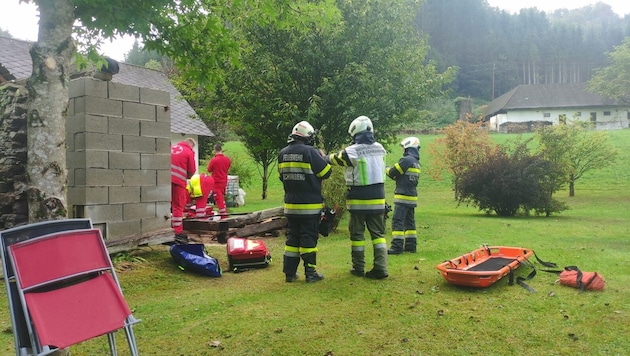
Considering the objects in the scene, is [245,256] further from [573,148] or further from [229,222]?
[573,148]

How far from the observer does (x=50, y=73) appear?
3.66 metres

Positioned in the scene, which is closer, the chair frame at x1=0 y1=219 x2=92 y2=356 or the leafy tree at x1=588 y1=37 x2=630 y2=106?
the chair frame at x1=0 y1=219 x2=92 y2=356

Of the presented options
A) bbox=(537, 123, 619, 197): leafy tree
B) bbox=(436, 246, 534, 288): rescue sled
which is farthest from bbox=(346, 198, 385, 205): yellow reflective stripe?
bbox=(537, 123, 619, 197): leafy tree

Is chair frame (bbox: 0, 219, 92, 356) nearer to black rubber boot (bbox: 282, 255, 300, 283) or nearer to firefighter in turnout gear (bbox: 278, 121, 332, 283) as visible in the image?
firefighter in turnout gear (bbox: 278, 121, 332, 283)

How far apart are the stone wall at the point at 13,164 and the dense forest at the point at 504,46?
311 feet

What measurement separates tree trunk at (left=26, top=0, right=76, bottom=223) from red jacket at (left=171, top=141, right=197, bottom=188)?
6.00 metres

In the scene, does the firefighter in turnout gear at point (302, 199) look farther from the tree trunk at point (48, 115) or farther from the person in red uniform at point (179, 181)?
the person in red uniform at point (179, 181)

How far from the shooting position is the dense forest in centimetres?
9938

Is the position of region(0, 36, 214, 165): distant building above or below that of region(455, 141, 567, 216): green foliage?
above

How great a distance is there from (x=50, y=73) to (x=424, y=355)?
3775 millimetres

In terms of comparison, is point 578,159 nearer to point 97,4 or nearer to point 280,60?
point 280,60

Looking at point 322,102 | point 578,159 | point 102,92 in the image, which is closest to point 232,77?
point 322,102

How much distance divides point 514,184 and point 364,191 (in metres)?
11.7

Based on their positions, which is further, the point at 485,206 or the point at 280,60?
the point at 485,206
